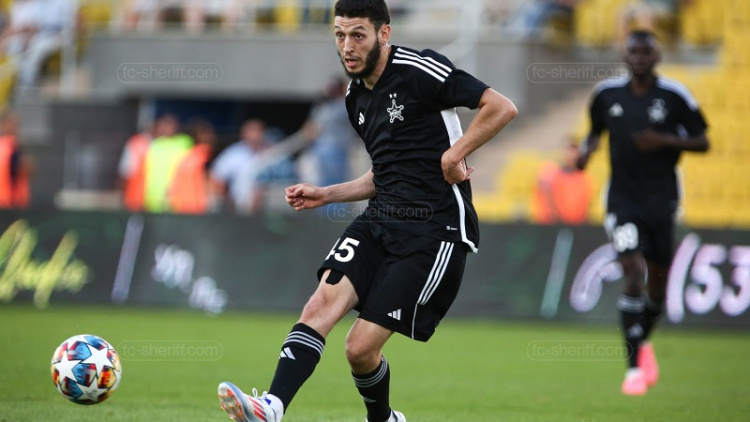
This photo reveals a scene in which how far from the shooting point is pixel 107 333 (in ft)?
43.7

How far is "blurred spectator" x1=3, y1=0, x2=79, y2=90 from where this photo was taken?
25062mm

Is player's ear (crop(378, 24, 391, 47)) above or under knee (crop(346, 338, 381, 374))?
above

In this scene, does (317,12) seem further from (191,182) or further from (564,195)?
(564,195)

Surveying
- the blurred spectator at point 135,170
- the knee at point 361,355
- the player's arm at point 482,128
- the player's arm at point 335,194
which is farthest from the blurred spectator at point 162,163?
the player's arm at point 482,128

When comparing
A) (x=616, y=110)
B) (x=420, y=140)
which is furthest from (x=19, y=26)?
(x=420, y=140)

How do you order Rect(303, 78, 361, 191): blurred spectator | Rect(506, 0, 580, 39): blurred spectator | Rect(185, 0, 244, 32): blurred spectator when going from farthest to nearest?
Rect(185, 0, 244, 32): blurred spectator
Rect(506, 0, 580, 39): blurred spectator
Rect(303, 78, 361, 191): blurred spectator

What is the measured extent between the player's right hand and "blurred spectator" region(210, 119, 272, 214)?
42.9 ft

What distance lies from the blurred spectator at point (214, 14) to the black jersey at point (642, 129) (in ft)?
49.5

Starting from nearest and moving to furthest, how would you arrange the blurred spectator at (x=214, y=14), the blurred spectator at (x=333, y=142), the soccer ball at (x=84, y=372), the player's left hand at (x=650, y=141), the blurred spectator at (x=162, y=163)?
the soccer ball at (x=84, y=372)
the player's left hand at (x=650, y=141)
the blurred spectator at (x=333, y=142)
the blurred spectator at (x=162, y=163)
the blurred spectator at (x=214, y=14)

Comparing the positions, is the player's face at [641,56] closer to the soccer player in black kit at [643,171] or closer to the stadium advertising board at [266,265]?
the soccer player in black kit at [643,171]

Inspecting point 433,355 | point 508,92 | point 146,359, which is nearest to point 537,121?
point 508,92

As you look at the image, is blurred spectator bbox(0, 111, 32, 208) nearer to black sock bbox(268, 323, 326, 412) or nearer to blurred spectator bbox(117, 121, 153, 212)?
blurred spectator bbox(117, 121, 153, 212)

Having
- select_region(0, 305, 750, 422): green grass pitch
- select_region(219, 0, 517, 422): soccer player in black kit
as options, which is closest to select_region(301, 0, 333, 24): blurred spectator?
select_region(0, 305, 750, 422): green grass pitch

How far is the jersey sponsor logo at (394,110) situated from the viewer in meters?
6.74
